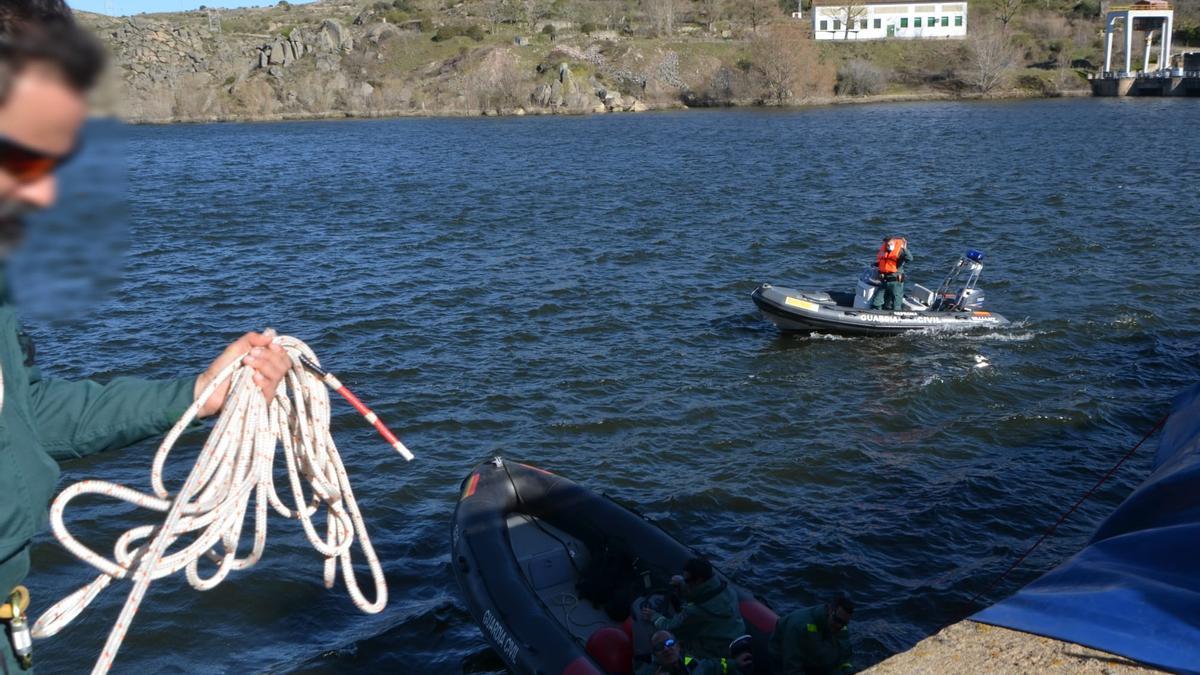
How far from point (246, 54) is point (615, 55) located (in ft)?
125

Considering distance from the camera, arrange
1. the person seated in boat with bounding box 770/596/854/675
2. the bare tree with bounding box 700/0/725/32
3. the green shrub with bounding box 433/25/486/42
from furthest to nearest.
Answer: the bare tree with bounding box 700/0/725/32
the green shrub with bounding box 433/25/486/42
the person seated in boat with bounding box 770/596/854/675

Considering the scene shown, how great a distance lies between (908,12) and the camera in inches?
3890

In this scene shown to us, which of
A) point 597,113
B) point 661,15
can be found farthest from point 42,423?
point 661,15

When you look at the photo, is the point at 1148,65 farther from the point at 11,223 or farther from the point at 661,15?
the point at 11,223

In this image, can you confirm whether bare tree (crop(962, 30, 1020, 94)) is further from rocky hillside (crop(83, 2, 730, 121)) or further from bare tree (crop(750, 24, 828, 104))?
rocky hillside (crop(83, 2, 730, 121))

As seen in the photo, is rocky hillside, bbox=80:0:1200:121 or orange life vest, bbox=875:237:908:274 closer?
orange life vest, bbox=875:237:908:274

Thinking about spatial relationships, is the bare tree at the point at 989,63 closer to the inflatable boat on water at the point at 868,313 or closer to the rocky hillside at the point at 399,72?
the rocky hillside at the point at 399,72

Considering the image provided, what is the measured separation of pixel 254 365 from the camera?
2939 mm

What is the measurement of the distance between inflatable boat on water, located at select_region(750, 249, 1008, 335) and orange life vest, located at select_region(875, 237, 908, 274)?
530 millimetres

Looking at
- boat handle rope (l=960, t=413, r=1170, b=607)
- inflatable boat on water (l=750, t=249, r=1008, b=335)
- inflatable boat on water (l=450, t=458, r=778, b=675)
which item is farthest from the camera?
inflatable boat on water (l=750, t=249, r=1008, b=335)

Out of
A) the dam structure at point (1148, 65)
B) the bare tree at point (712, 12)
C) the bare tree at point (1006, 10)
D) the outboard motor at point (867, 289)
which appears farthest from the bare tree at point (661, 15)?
the outboard motor at point (867, 289)

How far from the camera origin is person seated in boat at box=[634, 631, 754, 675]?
7.30 metres

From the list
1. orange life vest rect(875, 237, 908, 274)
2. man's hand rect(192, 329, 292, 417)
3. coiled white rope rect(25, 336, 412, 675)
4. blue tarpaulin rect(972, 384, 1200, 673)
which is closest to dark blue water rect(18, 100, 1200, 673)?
man's hand rect(192, 329, 292, 417)

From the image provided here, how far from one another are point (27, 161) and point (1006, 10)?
11102 centimetres
